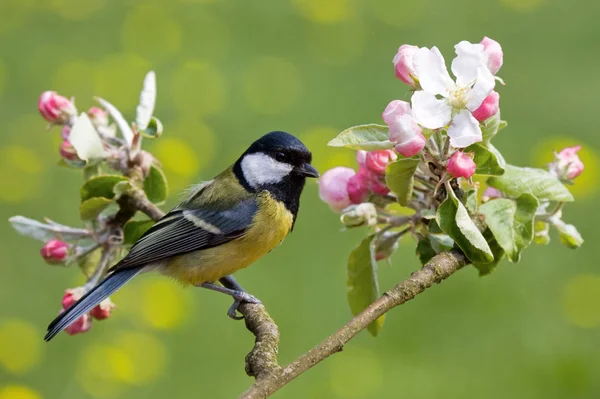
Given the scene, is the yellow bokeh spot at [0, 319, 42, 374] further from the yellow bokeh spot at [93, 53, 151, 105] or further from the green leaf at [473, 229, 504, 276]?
the green leaf at [473, 229, 504, 276]

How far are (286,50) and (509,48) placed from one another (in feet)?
4.64

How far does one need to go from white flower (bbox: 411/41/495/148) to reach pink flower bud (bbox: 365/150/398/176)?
8.3 inches

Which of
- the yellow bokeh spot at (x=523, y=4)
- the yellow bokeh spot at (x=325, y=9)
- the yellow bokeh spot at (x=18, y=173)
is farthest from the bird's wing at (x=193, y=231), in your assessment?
the yellow bokeh spot at (x=523, y=4)

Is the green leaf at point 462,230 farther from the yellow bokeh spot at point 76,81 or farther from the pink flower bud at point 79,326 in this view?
the yellow bokeh spot at point 76,81

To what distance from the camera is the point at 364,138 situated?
1.39m

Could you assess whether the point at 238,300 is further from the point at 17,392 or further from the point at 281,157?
the point at 17,392

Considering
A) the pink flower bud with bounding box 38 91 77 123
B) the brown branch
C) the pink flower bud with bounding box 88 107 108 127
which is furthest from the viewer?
the pink flower bud with bounding box 88 107 108 127

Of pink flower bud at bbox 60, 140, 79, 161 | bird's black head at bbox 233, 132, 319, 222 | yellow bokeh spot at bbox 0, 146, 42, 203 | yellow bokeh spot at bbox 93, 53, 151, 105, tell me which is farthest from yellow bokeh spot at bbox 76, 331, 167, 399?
pink flower bud at bbox 60, 140, 79, 161

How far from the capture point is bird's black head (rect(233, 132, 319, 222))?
6.78ft

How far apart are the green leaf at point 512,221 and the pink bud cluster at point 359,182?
20 centimetres

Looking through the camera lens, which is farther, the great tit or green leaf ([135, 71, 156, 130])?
the great tit

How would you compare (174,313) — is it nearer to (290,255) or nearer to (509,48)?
(290,255)

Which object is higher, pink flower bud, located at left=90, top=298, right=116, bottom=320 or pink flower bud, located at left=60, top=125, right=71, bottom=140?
pink flower bud, located at left=60, top=125, right=71, bottom=140

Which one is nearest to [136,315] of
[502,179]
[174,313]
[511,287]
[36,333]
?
[174,313]
